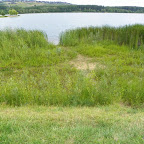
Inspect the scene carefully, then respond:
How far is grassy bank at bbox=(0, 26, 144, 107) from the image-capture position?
393 centimetres

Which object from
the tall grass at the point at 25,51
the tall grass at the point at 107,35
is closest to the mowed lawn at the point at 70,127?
the tall grass at the point at 25,51

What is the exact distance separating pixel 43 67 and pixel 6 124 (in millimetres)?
4226

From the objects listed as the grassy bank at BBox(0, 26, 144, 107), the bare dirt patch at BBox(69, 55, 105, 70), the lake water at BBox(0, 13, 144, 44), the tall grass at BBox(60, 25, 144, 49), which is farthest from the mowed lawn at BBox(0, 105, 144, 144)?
the lake water at BBox(0, 13, 144, 44)

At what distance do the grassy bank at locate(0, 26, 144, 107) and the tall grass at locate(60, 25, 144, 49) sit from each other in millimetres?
122

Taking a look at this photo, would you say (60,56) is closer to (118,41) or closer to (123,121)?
(118,41)

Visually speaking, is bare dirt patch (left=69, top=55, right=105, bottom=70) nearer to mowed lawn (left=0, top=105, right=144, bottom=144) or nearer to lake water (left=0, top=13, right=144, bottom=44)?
mowed lawn (left=0, top=105, right=144, bottom=144)

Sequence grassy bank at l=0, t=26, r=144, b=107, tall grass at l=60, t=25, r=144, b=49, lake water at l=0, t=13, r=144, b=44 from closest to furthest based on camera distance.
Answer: grassy bank at l=0, t=26, r=144, b=107 → tall grass at l=60, t=25, r=144, b=49 → lake water at l=0, t=13, r=144, b=44

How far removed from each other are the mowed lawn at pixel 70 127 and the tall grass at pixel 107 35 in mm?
7413

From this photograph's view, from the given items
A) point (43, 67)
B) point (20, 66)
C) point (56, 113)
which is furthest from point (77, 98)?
point (20, 66)

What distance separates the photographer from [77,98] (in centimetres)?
388

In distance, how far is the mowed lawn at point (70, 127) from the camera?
2.24 metres

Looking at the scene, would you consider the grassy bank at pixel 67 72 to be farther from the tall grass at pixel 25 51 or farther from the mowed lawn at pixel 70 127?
the mowed lawn at pixel 70 127

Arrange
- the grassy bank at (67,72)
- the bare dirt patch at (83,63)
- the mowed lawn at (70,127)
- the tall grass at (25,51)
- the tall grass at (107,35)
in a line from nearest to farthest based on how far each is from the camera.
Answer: the mowed lawn at (70,127)
the grassy bank at (67,72)
the bare dirt patch at (83,63)
the tall grass at (25,51)
the tall grass at (107,35)

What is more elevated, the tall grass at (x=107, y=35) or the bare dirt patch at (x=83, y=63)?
A: the tall grass at (x=107, y=35)
